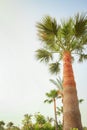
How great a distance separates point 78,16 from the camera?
34.5 ft

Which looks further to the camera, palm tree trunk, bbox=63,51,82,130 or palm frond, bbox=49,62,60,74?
palm frond, bbox=49,62,60,74

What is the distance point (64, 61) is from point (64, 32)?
68.7 inches

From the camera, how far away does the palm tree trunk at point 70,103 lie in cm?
830

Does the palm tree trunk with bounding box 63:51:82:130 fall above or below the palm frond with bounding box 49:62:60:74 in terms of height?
below

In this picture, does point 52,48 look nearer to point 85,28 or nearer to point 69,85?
point 85,28

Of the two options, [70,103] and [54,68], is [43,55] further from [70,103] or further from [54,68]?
[70,103]

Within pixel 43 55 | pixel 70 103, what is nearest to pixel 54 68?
pixel 43 55

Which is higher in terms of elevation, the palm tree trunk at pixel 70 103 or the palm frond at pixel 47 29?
the palm frond at pixel 47 29

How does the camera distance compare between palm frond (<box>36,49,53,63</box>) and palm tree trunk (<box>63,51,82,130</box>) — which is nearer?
palm tree trunk (<box>63,51,82,130</box>)

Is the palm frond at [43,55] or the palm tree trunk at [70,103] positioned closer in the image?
the palm tree trunk at [70,103]

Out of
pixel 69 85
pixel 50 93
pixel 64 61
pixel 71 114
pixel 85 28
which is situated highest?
pixel 50 93

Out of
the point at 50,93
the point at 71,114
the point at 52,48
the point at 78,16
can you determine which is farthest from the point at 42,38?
the point at 50,93

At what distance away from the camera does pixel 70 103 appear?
8.77 meters

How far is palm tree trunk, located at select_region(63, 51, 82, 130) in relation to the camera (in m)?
8.30
